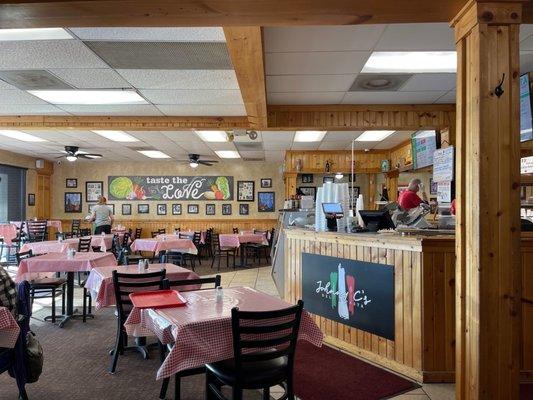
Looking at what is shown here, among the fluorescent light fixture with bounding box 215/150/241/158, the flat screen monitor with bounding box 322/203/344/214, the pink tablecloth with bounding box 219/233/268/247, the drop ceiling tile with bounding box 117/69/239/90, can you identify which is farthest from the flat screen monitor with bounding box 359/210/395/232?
the fluorescent light fixture with bounding box 215/150/241/158

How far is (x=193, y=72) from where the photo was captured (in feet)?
15.7

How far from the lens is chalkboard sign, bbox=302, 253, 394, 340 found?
159 inches

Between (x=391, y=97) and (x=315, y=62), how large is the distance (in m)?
1.97

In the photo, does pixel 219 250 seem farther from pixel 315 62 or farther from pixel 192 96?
pixel 315 62

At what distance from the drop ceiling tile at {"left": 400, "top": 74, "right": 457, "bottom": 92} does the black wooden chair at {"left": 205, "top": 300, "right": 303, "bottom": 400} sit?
3696mm

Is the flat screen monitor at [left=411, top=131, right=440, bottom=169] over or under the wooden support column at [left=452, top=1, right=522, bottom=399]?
over

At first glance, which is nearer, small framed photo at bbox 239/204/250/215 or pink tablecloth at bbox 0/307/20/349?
pink tablecloth at bbox 0/307/20/349

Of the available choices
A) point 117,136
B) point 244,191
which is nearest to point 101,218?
point 117,136

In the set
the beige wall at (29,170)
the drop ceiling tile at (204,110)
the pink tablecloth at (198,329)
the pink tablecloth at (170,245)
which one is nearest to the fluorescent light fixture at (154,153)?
the pink tablecloth at (170,245)

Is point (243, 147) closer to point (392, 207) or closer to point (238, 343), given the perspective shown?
point (392, 207)

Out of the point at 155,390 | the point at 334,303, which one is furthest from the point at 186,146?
the point at 155,390

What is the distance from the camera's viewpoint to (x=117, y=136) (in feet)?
29.5

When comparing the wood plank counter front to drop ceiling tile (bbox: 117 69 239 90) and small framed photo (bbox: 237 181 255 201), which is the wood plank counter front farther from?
small framed photo (bbox: 237 181 255 201)

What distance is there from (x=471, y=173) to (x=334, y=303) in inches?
104
